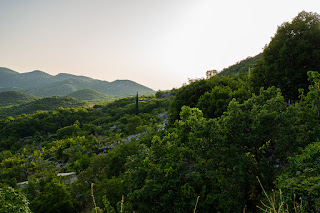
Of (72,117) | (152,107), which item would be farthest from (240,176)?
(72,117)

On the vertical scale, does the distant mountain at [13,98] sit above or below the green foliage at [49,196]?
above

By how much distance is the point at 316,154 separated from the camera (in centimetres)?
511

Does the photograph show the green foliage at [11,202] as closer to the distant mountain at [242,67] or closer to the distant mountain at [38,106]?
the distant mountain at [242,67]

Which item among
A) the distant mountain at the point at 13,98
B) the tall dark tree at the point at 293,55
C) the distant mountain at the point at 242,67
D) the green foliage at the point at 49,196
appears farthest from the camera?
the distant mountain at the point at 13,98

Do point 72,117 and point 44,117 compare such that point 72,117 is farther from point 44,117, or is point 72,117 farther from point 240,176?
point 240,176

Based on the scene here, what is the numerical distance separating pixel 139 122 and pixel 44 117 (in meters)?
47.7

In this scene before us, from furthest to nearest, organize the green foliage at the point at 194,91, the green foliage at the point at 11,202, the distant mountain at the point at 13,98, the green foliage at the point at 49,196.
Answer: the distant mountain at the point at 13,98
the green foliage at the point at 194,91
the green foliage at the point at 49,196
the green foliage at the point at 11,202

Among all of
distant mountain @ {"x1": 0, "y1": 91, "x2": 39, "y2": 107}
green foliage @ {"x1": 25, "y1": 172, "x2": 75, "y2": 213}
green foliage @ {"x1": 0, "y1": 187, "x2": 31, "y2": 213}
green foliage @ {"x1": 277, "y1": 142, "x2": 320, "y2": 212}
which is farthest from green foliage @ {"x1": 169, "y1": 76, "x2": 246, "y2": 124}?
distant mountain @ {"x1": 0, "y1": 91, "x2": 39, "y2": 107}

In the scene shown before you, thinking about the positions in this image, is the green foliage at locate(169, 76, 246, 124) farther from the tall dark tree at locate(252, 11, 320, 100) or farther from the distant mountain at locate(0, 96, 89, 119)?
the distant mountain at locate(0, 96, 89, 119)

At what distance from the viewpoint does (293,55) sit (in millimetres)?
14062

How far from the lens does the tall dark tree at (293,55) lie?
1362cm

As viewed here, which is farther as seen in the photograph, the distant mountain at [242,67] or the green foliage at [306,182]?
the distant mountain at [242,67]

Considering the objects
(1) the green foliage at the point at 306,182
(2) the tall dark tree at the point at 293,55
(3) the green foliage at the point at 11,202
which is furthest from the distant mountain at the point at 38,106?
(1) the green foliage at the point at 306,182

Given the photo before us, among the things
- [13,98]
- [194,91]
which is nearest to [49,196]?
[194,91]
